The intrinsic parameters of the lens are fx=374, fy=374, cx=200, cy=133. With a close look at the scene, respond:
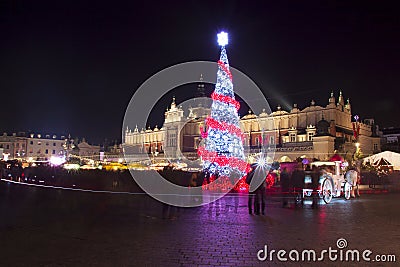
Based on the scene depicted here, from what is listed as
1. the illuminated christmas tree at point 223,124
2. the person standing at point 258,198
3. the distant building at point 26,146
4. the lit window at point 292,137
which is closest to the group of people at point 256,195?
the person standing at point 258,198

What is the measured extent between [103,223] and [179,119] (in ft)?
287

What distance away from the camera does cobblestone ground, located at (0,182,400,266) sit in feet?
19.0

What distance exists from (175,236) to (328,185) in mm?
10383

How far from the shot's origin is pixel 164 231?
8.30 metres

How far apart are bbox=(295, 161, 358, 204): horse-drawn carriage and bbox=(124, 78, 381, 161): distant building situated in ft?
92.7

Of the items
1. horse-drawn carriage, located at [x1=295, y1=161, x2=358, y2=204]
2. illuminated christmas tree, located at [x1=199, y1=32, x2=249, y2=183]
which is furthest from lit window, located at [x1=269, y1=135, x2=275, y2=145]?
horse-drawn carriage, located at [x1=295, y1=161, x2=358, y2=204]

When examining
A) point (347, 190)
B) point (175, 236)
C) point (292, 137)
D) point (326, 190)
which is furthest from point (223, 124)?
point (292, 137)

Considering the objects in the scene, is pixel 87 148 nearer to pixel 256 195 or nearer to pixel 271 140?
pixel 271 140

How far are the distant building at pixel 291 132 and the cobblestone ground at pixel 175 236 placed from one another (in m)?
38.2

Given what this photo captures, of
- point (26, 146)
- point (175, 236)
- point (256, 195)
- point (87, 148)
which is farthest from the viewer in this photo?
point (87, 148)

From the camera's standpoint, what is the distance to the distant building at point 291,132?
55844 mm

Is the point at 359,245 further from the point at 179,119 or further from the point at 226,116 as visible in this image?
the point at 179,119

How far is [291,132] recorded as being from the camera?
73750 millimetres

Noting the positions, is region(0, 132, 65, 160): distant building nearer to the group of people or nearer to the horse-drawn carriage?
the horse-drawn carriage
